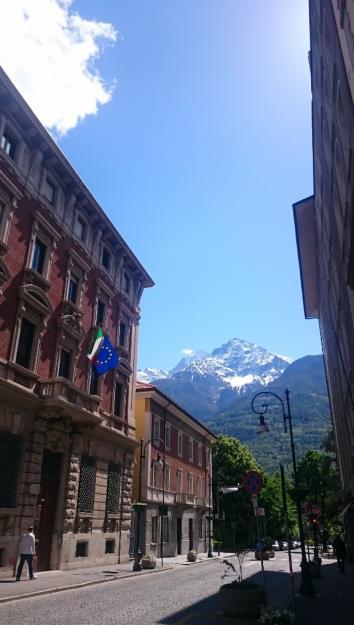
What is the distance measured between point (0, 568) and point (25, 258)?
11690 mm

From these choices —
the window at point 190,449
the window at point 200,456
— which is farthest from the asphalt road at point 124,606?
the window at point 200,456

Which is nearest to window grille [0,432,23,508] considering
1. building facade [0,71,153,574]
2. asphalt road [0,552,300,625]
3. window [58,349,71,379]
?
building facade [0,71,153,574]

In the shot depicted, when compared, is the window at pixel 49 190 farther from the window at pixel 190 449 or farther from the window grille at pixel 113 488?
the window at pixel 190 449

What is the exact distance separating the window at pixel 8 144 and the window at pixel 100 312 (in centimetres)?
939

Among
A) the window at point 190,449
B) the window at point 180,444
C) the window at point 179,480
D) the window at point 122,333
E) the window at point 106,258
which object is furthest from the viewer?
the window at point 190,449

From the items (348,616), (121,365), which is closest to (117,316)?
(121,365)

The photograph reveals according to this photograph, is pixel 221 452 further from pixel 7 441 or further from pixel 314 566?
pixel 7 441

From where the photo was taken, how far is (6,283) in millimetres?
18312

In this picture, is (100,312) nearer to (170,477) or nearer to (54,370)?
(54,370)

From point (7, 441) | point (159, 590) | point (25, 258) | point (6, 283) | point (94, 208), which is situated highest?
point (94, 208)

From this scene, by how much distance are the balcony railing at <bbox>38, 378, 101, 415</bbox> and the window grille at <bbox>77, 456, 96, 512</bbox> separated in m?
3.11

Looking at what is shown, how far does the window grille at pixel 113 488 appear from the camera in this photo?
2500cm

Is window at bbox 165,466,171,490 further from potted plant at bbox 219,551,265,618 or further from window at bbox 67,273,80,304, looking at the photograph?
potted plant at bbox 219,551,265,618

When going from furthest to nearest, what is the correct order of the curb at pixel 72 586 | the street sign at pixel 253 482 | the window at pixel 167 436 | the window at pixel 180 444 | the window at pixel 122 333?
1. the window at pixel 180 444
2. the window at pixel 167 436
3. the window at pixel 122 333
4. the curb at pixel 72 586
5. the street sign at pixel 253 482
